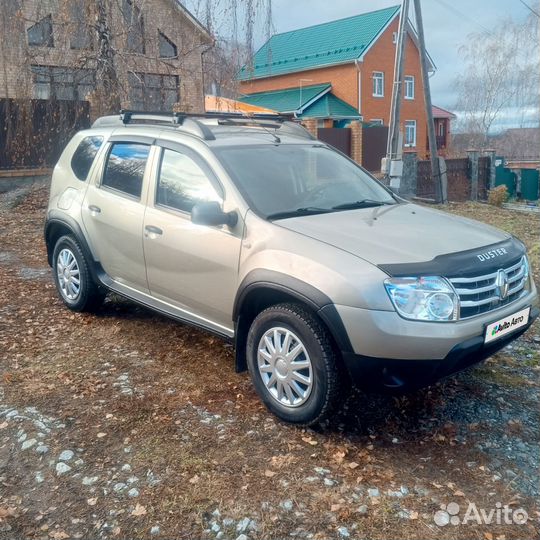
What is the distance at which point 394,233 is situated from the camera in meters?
3.74

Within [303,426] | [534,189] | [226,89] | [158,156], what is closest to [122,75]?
[226,89]

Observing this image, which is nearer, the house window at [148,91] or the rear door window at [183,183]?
the rear door window at [183,183]

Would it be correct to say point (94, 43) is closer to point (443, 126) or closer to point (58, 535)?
point (58, 535)

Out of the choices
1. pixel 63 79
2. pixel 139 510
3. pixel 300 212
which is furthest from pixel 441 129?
pixel 139 510

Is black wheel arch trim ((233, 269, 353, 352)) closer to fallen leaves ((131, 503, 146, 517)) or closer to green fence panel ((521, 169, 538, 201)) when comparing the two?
fallen leaves ((131, 503, 146, 517))

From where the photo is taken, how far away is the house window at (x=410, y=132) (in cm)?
3538

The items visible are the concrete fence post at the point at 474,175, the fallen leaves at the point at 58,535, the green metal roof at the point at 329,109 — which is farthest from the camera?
the green metal roof at the point at 329,109

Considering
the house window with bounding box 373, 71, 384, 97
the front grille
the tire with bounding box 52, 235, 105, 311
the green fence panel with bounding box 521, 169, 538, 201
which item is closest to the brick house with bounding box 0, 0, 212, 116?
the tire with bounding box 52, 235, 105, 311

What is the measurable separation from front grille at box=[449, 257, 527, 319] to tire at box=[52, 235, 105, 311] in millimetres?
3385

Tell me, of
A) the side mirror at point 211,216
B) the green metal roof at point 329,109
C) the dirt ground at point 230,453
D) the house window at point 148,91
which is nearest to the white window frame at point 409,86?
the green metal roof at point 329,109

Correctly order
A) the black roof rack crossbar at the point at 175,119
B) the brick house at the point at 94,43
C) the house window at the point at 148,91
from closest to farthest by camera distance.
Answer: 1. the black roof rack crossbar at the point at 175,119
2. the brick house at the point at 94,43
3. the house window at the point at 148,91

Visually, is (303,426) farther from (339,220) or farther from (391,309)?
(339,220)

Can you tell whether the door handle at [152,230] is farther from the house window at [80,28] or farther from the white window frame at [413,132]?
the white window frame at [413,132]

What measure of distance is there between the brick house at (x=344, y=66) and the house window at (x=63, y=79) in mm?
16510
